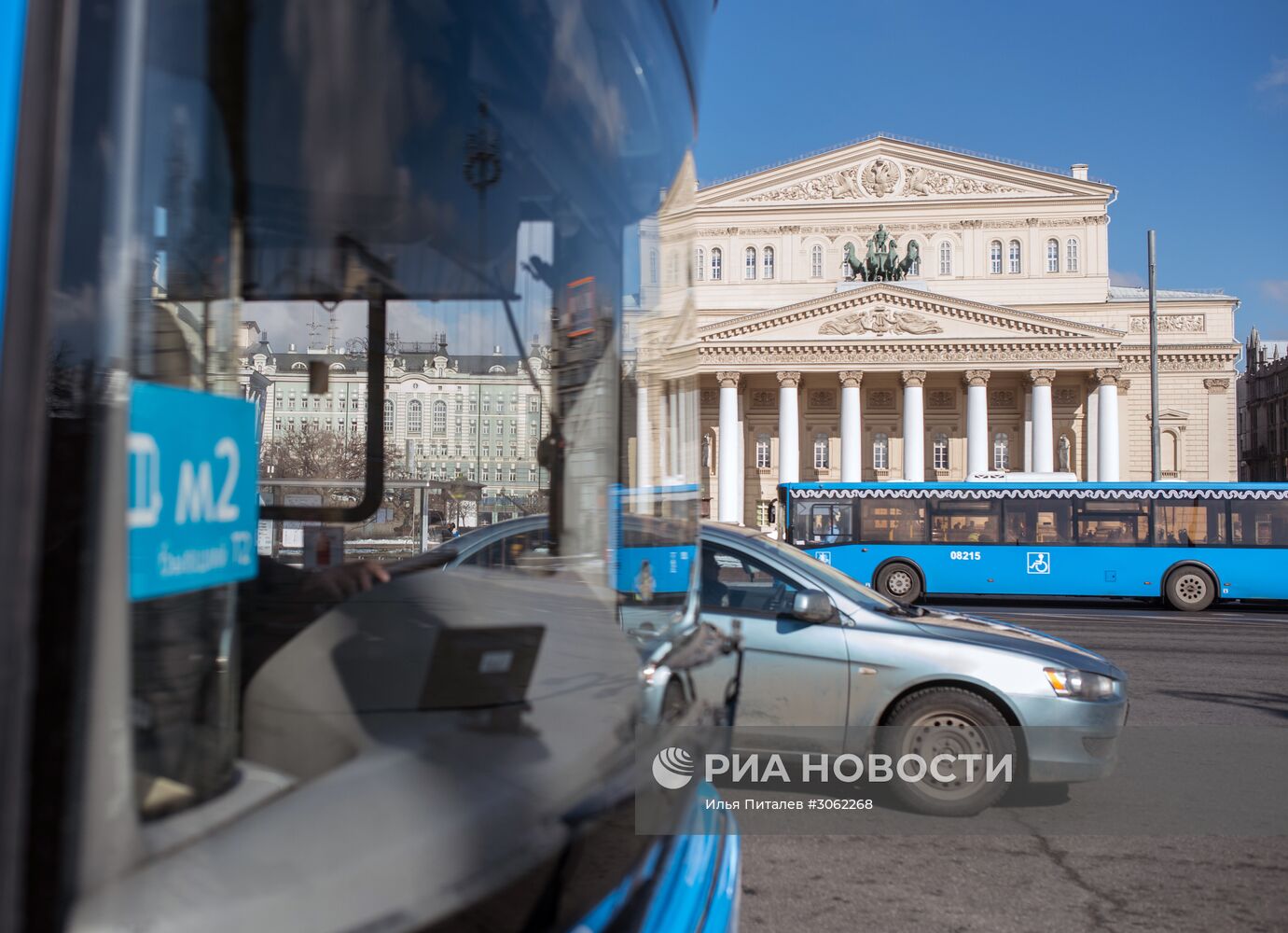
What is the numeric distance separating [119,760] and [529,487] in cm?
91

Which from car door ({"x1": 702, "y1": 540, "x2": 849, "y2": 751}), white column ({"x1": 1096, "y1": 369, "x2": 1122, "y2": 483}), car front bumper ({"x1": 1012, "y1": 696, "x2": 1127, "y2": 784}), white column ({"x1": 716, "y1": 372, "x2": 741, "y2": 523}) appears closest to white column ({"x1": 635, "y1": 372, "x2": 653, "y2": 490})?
car door ({"x1": 702, "y1": 540, "x2": 849, "y2": 751})

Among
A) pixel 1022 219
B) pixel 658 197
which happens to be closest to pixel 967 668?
pixel 658 197

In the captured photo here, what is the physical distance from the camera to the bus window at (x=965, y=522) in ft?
72.7

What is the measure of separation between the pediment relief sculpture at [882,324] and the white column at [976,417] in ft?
10.2

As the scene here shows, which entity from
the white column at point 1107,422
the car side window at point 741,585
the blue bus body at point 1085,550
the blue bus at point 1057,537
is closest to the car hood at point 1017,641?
the car side window at point 741,585

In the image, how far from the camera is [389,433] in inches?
63.9

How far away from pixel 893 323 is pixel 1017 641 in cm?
5341

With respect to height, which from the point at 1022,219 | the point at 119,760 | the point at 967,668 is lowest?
the point at 967,668

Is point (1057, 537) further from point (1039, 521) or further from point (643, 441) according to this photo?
point (643, 441)

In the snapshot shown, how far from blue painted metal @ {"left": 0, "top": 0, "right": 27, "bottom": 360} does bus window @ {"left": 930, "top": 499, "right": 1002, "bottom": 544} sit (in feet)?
73.8

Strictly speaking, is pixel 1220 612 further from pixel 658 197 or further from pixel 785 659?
pixel 658 197

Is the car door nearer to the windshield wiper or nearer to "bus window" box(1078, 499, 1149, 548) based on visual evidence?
the windshield wiper

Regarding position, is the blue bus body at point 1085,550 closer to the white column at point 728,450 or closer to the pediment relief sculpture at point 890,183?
the white column at point 728,450

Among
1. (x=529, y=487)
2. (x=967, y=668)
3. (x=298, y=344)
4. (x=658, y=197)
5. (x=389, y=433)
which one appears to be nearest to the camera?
(x=298, y=344)
